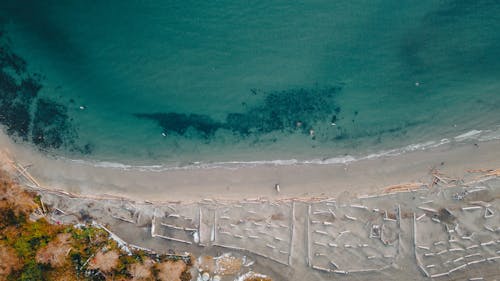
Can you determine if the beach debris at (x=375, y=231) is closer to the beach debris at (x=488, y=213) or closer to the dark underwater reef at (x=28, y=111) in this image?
the beach debris at (x=488, y=213)

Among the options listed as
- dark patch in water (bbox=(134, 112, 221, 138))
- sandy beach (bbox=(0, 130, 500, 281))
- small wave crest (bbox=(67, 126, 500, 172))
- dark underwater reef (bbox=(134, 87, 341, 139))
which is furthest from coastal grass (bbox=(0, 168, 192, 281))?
dark underwater reef (bbox=(134, 87, 341, 139))

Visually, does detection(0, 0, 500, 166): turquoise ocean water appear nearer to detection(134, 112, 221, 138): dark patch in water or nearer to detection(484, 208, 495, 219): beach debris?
detection(134, 112, 221, 138): dark patch in water

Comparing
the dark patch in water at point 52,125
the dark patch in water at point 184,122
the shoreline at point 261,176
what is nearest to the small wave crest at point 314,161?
the shoreline at point 261,176

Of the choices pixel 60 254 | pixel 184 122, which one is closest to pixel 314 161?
pixel 184 122

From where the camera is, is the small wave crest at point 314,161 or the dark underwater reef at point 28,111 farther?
the dark underwater reef at point 28,111

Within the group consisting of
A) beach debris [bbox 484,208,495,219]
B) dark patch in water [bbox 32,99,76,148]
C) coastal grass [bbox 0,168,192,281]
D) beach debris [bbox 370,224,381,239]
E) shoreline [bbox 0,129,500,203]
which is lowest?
coastal grass [bbox 0,168,192,281]
